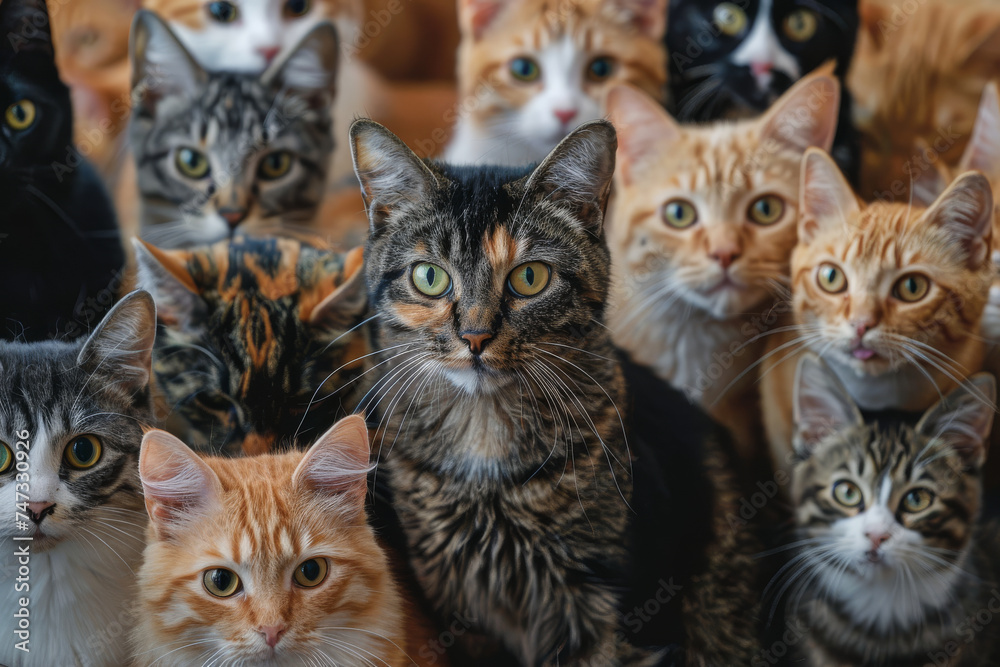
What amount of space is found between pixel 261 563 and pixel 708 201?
3.08 feet

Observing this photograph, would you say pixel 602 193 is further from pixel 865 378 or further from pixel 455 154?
pixel 865 378

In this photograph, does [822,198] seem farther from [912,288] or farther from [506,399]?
[506,399]

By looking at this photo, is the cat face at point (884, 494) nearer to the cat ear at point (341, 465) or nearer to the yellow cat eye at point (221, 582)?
the cat ear at point (341, 465)

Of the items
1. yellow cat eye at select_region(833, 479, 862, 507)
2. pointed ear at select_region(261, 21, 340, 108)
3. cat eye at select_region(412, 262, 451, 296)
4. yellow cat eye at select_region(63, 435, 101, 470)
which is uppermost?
pointed ear at select_region(261, 21, 340, 108)

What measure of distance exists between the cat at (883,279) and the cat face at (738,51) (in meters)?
0.18

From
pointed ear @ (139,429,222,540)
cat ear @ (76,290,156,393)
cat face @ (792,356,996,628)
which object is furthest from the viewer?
cat face @ (792,356,996,628)

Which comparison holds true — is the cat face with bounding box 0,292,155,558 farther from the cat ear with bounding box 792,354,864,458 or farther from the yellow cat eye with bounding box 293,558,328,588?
the cat ear with bounding box 792,354,864,458

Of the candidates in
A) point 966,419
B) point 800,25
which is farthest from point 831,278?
point 800,25

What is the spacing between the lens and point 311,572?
3.58 ft

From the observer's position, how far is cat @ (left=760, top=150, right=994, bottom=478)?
55.6 inches

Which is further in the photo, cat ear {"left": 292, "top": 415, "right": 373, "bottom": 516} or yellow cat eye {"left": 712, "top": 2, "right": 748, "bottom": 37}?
yellow cat eye {"left": 712, "top": 2, "right": 748, "bottom": 37}

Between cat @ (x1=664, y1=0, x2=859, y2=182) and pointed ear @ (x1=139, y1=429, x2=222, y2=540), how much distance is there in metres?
1.04

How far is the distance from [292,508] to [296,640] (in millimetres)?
171

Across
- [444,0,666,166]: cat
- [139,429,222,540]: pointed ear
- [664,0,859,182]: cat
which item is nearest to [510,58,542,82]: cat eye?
[444,0,666,166]: cat
